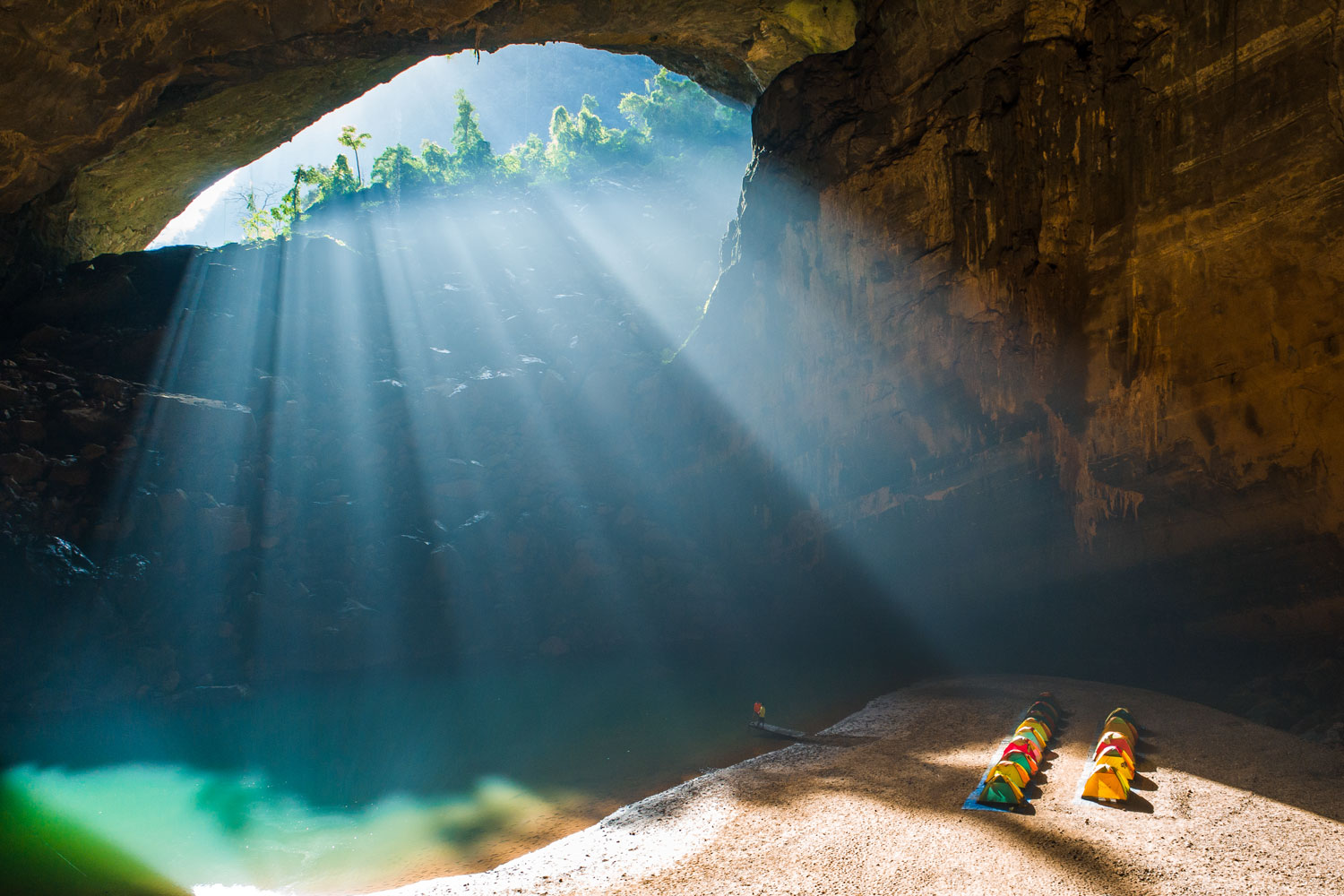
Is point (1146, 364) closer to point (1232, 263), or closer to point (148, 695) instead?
point (1232, 263)

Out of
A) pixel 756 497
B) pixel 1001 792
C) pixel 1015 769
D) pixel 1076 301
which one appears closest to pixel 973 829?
pixel 1001 792

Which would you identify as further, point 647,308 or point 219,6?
point 647,308

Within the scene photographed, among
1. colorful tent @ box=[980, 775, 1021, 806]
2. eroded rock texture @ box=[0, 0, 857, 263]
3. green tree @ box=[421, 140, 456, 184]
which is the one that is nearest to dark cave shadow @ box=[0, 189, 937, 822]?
colorful tent @ box=[980, 775, 1021, 806]

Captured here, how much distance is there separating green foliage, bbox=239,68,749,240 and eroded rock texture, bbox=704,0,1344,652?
34.5m

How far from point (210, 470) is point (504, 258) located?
18924 millimetres

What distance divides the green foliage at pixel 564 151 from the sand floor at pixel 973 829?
135 ft

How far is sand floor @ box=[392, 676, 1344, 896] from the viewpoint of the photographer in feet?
17.8

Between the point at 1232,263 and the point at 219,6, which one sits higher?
the point at 219,6

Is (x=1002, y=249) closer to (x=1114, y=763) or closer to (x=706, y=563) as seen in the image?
(x=1114, y=763)

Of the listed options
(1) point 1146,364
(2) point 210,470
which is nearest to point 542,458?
(2) point 210,470

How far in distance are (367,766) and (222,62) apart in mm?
12361

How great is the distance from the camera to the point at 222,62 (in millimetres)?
13102

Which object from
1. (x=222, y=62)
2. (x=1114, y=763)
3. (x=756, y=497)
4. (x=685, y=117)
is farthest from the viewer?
(x=685, y=117)

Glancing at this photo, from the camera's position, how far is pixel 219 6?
1125 centimetres
